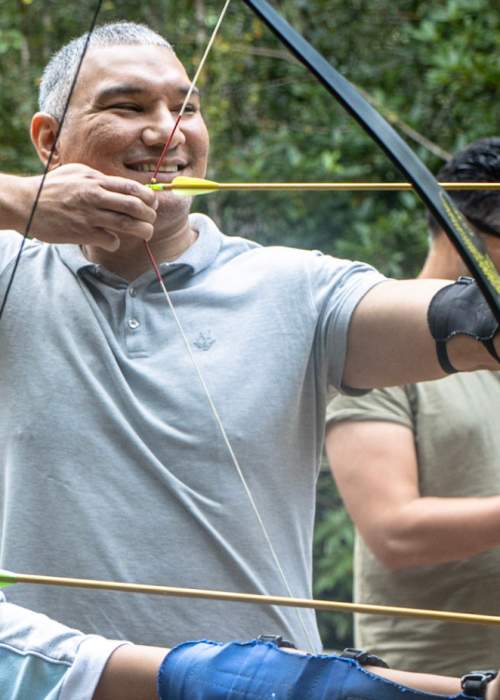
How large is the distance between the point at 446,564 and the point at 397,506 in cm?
9

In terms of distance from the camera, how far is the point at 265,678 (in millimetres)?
1140

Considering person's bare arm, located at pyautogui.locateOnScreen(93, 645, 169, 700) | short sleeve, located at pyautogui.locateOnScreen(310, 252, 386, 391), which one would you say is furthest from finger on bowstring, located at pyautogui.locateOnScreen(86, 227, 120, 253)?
person's bare arm, located at pyautogui.locateOnScreen(93, 645, 169, 700)

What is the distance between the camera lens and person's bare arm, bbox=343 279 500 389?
4.84ft

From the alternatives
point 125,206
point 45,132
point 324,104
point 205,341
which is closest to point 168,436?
point 205,341

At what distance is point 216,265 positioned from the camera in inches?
65.0

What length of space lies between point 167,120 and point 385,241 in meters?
1.71

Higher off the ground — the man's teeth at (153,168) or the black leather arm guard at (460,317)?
the man's teeth at (153,168)

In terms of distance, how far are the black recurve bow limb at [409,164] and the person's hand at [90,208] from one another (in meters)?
0.23

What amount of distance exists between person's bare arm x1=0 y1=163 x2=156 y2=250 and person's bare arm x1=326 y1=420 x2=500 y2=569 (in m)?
0.42

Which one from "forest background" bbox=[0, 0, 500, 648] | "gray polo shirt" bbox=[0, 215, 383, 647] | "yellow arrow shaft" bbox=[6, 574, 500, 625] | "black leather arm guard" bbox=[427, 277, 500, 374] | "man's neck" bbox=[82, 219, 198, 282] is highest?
"forest background" bbox=[0, 0, 500, 648]

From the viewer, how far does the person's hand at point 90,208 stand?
58.9 inches

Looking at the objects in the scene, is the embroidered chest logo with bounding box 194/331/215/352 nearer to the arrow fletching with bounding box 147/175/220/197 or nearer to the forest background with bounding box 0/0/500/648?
the arrow fletching with bounding box 147/175/220/197

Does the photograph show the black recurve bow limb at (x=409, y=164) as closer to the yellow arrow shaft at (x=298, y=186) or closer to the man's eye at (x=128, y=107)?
the yellow arrow shaft at (x=298, y=186)

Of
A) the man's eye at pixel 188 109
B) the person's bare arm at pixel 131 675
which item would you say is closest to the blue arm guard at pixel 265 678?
the person's bare arm at pixel 131 675
